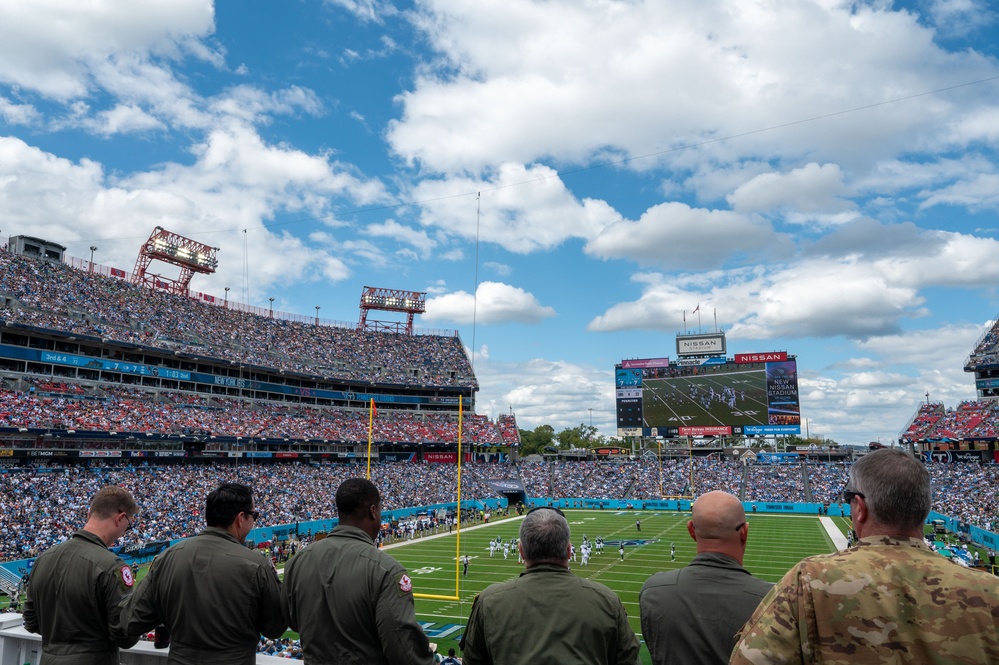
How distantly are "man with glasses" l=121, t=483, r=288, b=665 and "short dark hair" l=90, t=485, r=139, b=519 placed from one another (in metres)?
0.61

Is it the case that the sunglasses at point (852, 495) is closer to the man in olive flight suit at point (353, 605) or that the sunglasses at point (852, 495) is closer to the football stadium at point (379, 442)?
the man in olive flight suit at point (353, 605)

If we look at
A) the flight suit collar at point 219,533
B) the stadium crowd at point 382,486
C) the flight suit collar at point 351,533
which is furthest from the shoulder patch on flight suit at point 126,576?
the stadium crowd at point 382,486

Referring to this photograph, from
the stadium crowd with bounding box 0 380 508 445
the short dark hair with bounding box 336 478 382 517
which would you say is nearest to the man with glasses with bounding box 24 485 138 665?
the short dark hair with bounding box 336 478 382 517

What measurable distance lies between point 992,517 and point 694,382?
2720 centimetres

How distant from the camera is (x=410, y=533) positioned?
3984 centimetres

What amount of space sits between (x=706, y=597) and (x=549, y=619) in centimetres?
73

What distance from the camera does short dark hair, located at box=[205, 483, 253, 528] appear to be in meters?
3.92

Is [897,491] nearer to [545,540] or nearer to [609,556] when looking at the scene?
[545,540]

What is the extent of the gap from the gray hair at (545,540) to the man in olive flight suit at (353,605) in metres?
0.67

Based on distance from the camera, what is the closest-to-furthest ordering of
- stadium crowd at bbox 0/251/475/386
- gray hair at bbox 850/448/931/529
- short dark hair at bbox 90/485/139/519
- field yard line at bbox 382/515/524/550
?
gray hair at bbox 850/448/931/529, short dark hair at bbox 90/485/139/519, field yard line at bbox 382/515/524/550, stadium crowd at bbox 0/251/475/386

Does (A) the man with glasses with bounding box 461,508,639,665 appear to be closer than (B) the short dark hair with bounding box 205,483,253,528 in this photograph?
Yes

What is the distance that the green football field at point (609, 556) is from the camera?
22.7 meters

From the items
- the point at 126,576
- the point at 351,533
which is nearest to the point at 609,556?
the point at 126,576

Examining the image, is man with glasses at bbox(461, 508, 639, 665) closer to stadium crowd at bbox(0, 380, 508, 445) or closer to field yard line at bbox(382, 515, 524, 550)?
field yard line at bbox(382, 515, 524, 550)
